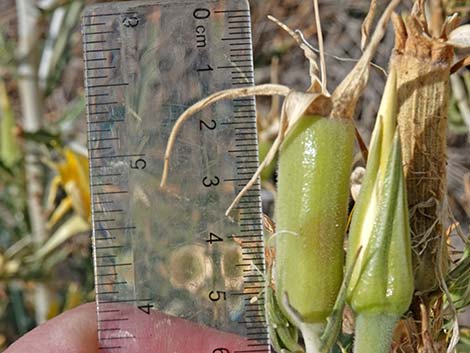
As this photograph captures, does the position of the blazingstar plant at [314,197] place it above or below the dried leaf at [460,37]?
below

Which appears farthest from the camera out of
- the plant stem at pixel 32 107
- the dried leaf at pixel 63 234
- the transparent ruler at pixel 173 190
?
the plant stem at pixel 32 107

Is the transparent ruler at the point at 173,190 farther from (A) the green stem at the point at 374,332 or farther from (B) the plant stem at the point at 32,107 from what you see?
(B) the plant stem at the point at 32,107

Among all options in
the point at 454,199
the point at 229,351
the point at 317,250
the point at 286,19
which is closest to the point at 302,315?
the point at 317,250

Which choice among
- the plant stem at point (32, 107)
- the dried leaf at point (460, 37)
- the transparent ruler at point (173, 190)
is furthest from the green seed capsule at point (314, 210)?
the plant stem at point (32, 107)

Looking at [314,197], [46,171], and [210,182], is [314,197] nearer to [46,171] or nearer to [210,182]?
[210,182]

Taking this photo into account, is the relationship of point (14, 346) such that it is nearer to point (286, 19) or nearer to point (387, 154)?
point (387, 154)
